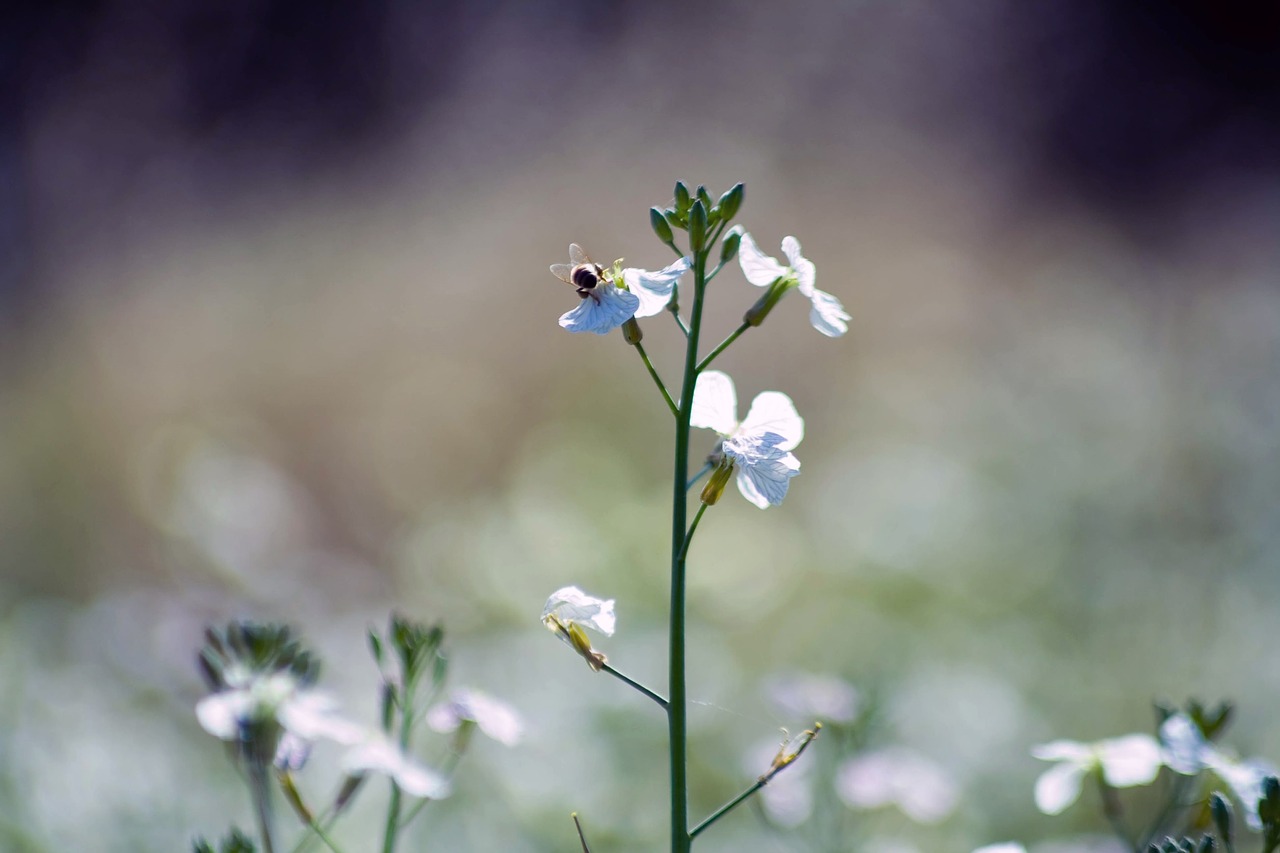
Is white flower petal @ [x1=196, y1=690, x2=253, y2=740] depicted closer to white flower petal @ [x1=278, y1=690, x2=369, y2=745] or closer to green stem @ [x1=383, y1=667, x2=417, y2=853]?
white flower petal @ [x1=278, y1=690, x2=369, y2=745]

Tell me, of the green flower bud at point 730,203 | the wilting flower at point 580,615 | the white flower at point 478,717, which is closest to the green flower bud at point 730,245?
the green flower bud at point 730,203

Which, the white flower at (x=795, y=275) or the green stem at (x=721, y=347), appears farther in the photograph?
the white flower at (x=795, y=275)

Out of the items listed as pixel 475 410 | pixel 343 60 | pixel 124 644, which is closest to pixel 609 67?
pixel 343 60

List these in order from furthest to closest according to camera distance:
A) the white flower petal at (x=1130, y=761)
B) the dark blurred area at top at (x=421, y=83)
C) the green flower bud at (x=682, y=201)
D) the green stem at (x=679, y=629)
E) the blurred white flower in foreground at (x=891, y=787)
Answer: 1. the dark blurred area at top at (x=421, y=83)
2. the blurred white flower in foreground at (x=891, y=787)
3. the white flower petal at (x=1130, y=761)
4. the green flower bud at (x=682, y=201)
5. the green stem at (x=679, y=629)

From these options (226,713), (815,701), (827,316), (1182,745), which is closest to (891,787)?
(815,701)

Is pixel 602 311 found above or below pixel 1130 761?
above

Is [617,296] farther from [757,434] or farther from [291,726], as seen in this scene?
[291,726]

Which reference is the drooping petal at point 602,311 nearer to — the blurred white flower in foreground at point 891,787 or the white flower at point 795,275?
the white flower at point 795,275

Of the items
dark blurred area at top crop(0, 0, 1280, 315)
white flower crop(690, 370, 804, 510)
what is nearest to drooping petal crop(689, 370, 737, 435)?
white flower crop(690, 370, 804, 510)
